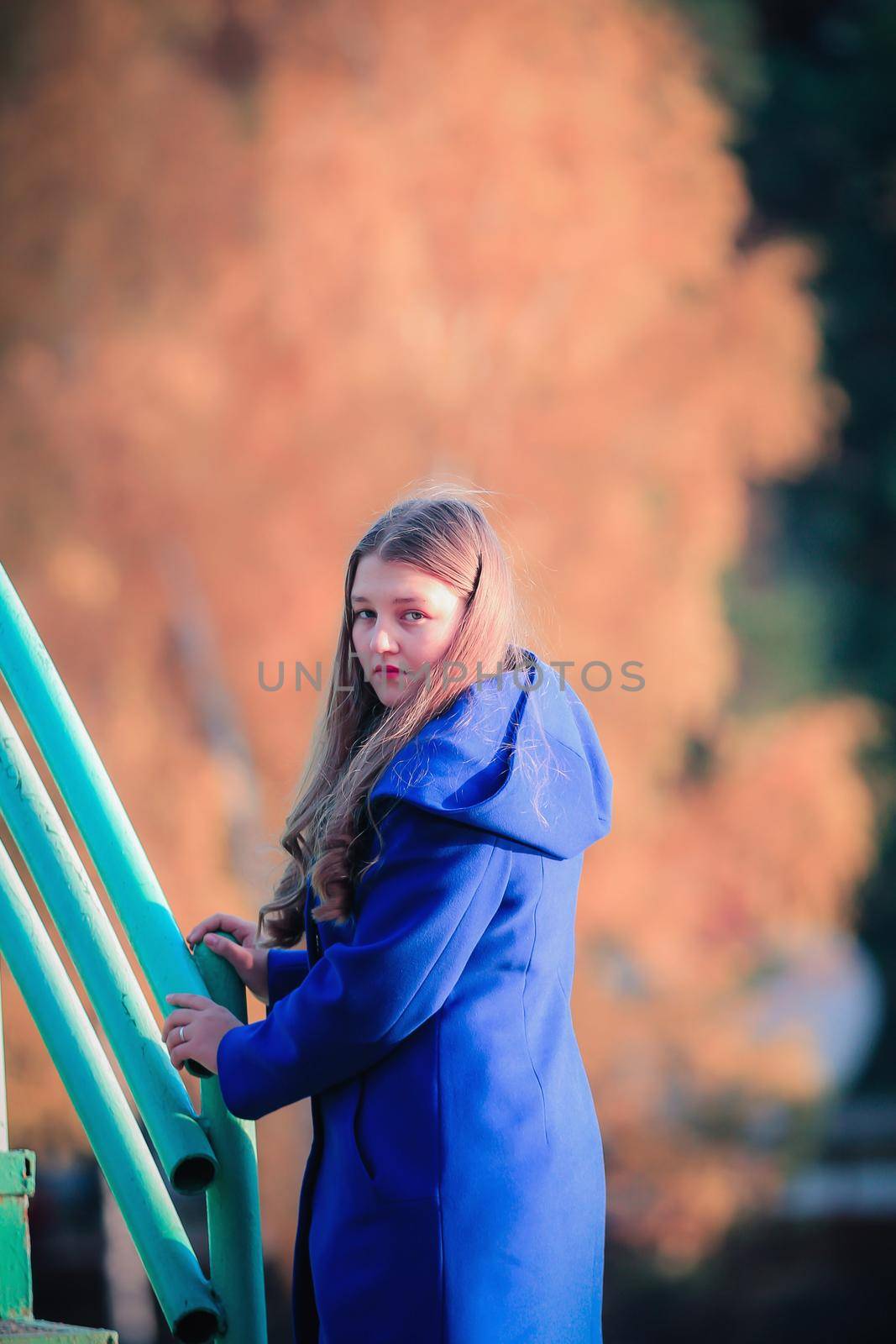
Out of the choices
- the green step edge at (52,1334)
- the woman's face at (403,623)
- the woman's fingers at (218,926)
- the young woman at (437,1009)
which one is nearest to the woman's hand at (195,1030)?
the young woman at (437,1009)

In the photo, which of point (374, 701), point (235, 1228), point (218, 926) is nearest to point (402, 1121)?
point (235, 1228)

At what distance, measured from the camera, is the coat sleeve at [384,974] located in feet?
3.94

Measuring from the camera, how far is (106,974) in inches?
47.1

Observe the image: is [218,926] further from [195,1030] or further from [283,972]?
[195,1030]

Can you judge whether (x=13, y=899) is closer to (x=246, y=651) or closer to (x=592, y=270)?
(x=246, y=651)

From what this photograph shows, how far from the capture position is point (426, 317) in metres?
5.96

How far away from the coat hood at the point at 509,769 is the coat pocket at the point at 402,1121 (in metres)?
0.21

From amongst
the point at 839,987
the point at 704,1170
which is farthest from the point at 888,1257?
the point at 704,1170

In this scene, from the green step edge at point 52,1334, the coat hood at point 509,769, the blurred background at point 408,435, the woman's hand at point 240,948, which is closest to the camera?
the green step edge at point 52,1334

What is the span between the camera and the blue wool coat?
3.96ft

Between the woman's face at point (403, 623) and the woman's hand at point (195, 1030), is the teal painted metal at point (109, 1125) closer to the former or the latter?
the woman's hand at point (195, 1030)

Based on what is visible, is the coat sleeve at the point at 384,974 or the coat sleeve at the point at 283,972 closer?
the coat sleeve at the point at 384,974

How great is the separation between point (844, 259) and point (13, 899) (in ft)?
28.6

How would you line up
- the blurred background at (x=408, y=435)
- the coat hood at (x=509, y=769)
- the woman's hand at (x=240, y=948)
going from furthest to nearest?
the blurred background at (x=408, y=435), the woman's hand at (x=240, y=948), the coat hood at (x=509, y=769)
